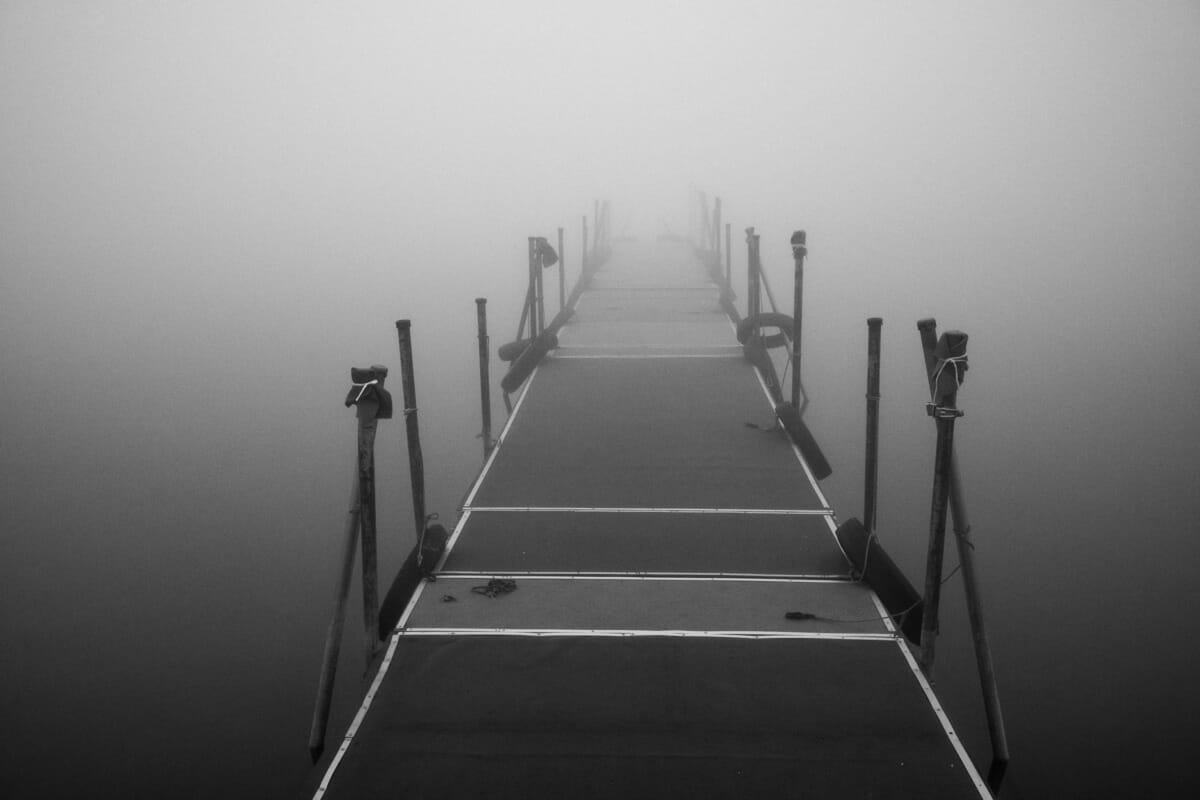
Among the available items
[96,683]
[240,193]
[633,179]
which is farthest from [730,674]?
[633,179]

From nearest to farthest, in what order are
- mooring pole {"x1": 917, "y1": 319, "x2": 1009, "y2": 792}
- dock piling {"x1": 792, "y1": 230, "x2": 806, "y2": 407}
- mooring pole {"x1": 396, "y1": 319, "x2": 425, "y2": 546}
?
mooring pole {"x1": 917, "y1": 319, "x2": 1009, "y2": 792}
mooring pole {"x1": 396, "y1": 319, "x2": 425, "y2": 546}
dock piling {"x1": 792, "y1": 230, "x2": 806, "y2": 407}

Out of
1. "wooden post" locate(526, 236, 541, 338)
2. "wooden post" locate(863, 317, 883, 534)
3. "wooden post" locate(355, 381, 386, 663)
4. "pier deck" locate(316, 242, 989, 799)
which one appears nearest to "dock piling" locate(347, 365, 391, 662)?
"wooden post" locate(355, 381, 386, 663)

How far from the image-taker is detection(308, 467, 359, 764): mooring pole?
5441 mm

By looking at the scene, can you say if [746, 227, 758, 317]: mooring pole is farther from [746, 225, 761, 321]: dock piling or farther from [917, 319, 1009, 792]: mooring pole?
[917, 319, 1009, 792]: mooring pole

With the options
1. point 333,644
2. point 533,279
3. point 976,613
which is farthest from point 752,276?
point 333,644

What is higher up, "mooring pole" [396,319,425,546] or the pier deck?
"mooring pole" [396,319,425,546]

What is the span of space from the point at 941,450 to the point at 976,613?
947 mm

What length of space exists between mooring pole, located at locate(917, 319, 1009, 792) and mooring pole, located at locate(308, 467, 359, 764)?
3.13 meters

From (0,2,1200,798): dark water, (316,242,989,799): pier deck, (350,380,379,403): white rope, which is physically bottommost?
(0,2,1200,798): dark water

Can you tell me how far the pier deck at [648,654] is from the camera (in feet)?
14.8

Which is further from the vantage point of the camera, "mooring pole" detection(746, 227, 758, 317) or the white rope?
"mooring pole" detection(746, 227, 758, 317)

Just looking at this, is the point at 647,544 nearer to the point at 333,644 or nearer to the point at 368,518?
the point at 368,518

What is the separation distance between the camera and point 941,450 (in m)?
5.25

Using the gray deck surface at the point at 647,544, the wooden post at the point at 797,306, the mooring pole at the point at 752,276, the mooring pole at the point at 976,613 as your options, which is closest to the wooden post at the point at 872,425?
the gray deck surface at the point at 647,544
